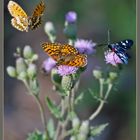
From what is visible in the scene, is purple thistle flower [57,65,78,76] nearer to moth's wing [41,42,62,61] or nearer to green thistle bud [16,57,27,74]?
moth's wing [41,42,62,61]

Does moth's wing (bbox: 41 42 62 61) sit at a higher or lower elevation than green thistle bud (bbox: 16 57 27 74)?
lower

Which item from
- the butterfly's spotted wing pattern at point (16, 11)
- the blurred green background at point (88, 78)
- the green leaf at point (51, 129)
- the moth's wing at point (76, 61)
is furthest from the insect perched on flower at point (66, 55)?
the blurred green background at point (88, 78)

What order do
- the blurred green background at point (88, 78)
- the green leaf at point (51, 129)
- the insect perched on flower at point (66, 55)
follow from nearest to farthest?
the insect perched on flower at point (66, 55) < the green leaf at point (51, 129) < the blurred green background at point (88, 78)

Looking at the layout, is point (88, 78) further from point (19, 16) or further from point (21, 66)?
point (19, 16)

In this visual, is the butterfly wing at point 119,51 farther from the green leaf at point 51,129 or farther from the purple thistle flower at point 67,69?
the green leaf at point 51,129

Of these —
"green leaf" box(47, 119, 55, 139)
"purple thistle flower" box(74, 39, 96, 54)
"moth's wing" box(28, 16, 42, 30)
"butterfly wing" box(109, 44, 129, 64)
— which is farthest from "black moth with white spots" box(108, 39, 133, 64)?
"green leaf" box(47, 119, 55, 139)

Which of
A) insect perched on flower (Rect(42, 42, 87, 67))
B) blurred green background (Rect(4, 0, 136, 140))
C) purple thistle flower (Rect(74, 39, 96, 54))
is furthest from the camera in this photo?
blurred green background (Rect(4, 0, 136, 140))
